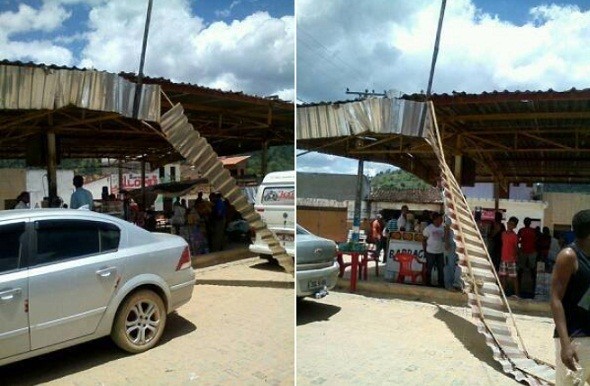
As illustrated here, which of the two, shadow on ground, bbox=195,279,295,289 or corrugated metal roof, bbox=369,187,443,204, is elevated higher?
corrugated metal roof, bbox=369,187,443,204

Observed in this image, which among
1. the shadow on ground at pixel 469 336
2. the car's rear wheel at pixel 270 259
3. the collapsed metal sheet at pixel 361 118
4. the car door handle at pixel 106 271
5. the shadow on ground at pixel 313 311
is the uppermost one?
the collapsed metal sheet at pixel 361 118

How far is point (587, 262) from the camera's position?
279 centimetres

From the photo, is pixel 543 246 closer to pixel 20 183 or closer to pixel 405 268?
pixel 405 268

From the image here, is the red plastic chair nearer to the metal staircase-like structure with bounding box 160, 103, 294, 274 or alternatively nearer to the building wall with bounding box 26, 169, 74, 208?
the metal staircase-like structure with bounding box 160, 103, 294, 274

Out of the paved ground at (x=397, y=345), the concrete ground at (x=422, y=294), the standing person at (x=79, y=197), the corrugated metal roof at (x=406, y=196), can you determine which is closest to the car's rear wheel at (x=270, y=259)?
the concrete ground at (x=422, y=294)

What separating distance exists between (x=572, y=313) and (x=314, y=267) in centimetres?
331

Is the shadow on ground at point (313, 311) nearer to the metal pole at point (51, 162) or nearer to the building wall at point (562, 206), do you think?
the metal pole at point (51, 162)

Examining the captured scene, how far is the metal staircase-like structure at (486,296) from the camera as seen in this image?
4355 millimetres

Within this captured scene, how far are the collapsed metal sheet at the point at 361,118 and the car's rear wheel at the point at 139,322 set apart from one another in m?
3.70

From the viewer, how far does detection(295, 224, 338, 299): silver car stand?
5695mm

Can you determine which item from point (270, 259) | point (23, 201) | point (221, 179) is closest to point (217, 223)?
point (270, 259)

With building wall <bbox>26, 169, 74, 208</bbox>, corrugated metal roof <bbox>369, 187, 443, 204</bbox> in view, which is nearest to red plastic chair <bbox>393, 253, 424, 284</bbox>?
building wall <bbox>26, 169, 74, 208</bbox>

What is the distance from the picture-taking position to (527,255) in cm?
769

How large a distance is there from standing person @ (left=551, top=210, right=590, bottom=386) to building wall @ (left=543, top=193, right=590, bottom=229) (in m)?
19.6
